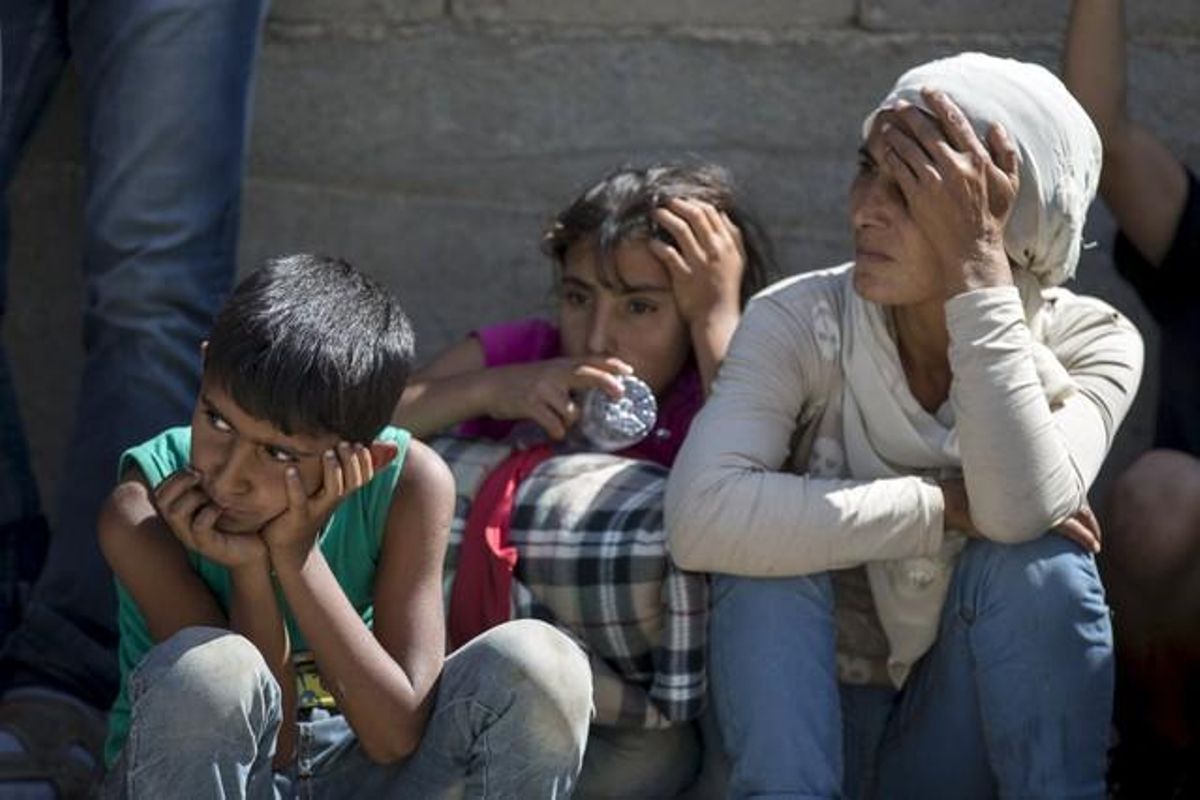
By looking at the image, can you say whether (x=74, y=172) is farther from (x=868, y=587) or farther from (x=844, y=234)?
(x=868, y=587)

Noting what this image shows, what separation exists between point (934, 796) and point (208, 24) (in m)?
1.81

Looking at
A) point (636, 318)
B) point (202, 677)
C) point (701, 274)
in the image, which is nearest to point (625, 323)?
point (636, 318)

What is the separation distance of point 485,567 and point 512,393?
0.34 metres

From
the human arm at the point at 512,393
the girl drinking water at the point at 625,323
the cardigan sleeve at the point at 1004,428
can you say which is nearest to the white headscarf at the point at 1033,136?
the cardigan sleeve at the point at 1004,428

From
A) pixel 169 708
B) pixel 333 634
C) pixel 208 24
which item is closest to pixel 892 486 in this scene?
pixel 333 634

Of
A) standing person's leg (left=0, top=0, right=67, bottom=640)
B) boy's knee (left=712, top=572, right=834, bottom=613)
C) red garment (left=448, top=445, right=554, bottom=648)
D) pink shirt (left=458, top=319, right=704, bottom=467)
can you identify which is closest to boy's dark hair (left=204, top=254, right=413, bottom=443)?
red garment (left=448, top=445, right=554, bottom=648)

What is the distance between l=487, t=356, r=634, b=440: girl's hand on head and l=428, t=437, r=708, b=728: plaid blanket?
0.17 metres

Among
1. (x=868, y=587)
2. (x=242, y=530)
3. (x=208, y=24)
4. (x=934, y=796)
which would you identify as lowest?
(x=934, y=796)

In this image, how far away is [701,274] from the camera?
428cm

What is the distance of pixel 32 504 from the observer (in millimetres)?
4570

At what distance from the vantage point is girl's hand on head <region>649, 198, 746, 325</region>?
427 centimetres

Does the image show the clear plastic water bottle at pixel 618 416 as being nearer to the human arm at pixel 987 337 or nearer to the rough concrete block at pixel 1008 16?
the human arm at pixel 987 337

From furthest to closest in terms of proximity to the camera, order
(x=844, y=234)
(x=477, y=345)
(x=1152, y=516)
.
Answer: (x=844, y=234), (x=477, y=345), (x=1152, y=516)

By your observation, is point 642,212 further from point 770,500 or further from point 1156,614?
point 1156,614
